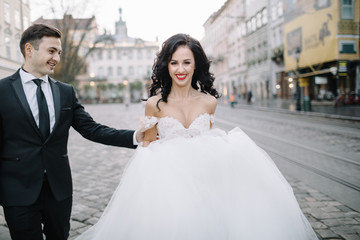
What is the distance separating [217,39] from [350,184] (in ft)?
196

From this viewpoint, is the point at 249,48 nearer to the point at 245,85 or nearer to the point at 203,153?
the point at 245,85

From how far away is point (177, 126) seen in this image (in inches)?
104

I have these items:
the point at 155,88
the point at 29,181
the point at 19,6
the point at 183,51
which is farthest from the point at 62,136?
the point at 19,6

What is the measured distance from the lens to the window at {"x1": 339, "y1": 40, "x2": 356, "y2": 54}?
2267 cm

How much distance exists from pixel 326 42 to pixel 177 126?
79.6ft

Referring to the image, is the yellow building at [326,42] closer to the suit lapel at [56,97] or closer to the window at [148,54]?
the suit lapel at [56,97]

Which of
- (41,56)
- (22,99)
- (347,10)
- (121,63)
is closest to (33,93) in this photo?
(22,99)

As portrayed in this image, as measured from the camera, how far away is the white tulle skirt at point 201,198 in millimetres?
2025

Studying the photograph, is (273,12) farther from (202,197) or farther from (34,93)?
→ (202,197)

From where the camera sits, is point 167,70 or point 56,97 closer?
point 56,97

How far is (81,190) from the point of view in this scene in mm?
5344

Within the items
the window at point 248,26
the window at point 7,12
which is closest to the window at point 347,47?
the window at point 248,26

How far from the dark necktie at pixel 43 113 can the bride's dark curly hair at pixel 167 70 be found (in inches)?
37.4

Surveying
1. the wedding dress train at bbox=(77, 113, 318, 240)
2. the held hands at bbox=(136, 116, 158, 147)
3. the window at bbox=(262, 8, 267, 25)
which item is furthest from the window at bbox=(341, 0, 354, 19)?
the wedding dress train at bbox=(77, 113, 318, 240)
